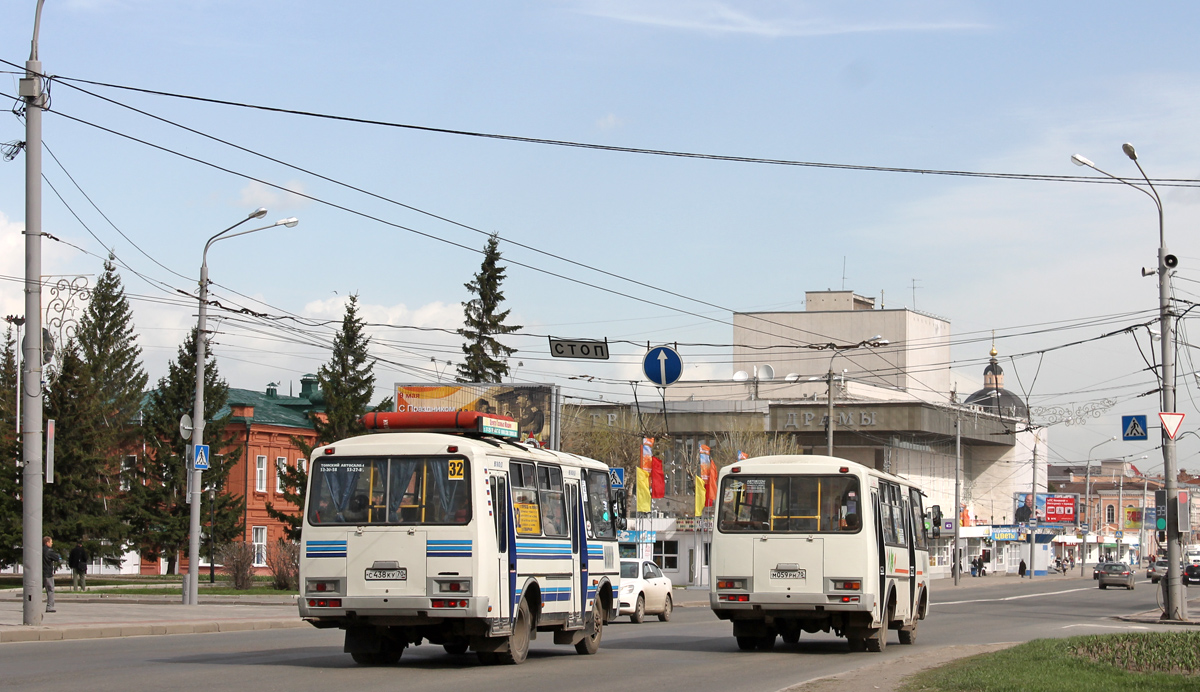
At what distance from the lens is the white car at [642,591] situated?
29.8 m

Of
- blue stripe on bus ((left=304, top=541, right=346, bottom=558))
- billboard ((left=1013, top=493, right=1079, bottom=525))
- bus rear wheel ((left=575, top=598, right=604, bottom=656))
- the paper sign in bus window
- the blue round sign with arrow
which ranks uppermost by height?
the blue round sign with arrow

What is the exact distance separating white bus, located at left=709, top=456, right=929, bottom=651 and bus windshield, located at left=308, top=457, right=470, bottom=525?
196 inches

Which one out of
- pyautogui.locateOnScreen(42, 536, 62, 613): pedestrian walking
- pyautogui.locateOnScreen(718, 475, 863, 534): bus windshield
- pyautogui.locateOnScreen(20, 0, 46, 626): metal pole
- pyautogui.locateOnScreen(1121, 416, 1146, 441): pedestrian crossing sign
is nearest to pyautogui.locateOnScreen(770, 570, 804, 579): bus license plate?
pyautogui.locateOnScreen(718, 475, 863, 534): bus windshield

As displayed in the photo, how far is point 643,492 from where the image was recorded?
46688 mm

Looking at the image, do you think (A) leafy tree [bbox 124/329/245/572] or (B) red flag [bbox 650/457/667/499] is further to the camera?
(A) leafy tree [bbox 124/329/245/572]

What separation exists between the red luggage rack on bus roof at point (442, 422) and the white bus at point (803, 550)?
14.3ft

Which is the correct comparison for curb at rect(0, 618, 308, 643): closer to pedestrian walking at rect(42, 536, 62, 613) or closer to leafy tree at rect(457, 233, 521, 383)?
pedestrian walking at rect(42, 536, 62, 613)

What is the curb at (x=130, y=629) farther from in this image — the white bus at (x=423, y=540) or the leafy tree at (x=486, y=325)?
the leafy tree at (x=486, y=325)

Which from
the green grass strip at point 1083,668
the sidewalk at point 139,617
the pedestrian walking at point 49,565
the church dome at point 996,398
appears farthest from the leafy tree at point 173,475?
the church dome at point 996,398

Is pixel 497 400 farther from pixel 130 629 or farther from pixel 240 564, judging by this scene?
pixel 130 629

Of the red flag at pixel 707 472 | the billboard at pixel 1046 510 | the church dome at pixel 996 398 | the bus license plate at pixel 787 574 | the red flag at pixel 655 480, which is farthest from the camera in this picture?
the church dome at pixel 996 398

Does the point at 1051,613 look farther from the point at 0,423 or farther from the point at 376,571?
the point at 0,423

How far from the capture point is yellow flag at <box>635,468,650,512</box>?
46.4 meters

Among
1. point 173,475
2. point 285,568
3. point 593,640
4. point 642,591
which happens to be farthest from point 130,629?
point 173,475
